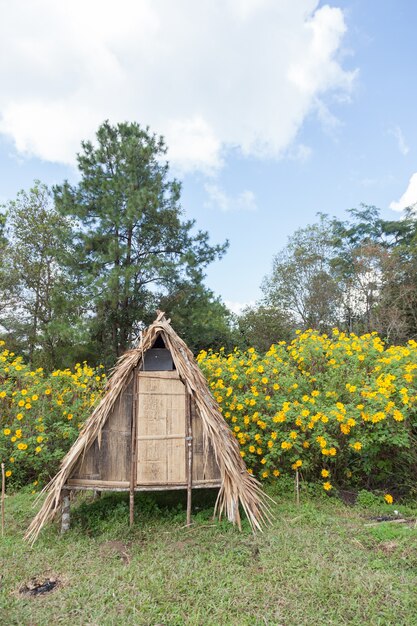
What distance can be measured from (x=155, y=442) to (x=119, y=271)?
8626 mm

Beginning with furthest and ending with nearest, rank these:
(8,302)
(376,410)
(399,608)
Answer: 1. (8,302)
2. (376,410)
3. (399,608)

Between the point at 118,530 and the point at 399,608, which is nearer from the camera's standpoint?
the point at 399,608

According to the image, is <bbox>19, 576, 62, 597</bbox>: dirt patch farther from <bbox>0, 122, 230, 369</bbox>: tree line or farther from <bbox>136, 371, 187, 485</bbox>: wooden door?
<bbox>0, 122, 230, 369</bbox>: tree line

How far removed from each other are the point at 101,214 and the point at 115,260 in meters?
1.62

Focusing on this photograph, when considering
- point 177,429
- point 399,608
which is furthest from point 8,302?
point 399,608

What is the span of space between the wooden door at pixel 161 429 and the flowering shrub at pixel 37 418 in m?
1.38

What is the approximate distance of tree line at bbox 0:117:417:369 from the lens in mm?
12492

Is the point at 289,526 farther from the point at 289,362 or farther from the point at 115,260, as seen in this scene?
the point at 115,260

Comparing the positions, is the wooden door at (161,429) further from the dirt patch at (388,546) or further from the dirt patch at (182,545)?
the dirt patch at (388,546)

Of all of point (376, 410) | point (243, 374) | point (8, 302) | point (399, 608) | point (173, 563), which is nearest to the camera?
point (399, 608)

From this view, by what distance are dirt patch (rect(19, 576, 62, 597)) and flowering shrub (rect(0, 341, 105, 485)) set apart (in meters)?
1.88

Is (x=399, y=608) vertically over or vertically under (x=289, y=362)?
under

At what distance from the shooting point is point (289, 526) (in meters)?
3.57

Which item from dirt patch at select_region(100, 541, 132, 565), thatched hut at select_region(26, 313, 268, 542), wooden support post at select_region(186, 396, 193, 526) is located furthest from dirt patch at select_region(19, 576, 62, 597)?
wooden support post at select_region(186, 396, 193, 526)
